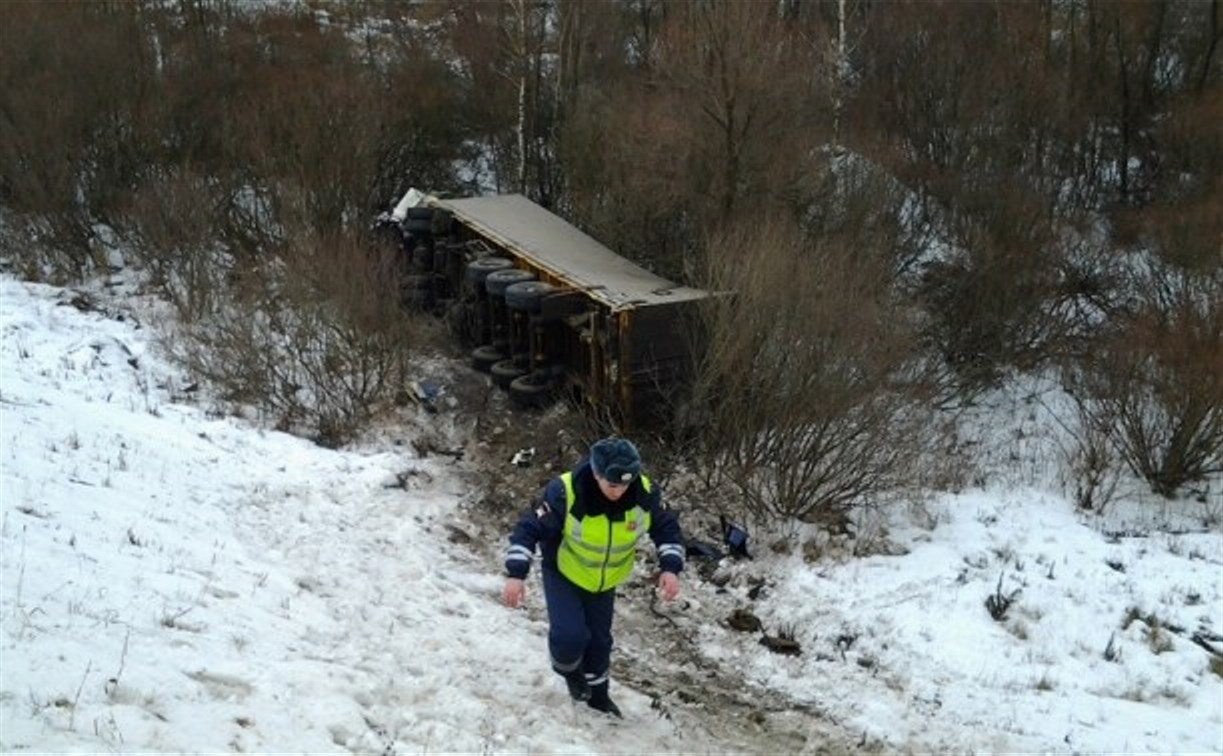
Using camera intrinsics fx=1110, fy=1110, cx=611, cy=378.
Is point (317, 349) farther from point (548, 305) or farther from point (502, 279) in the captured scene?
point (548, 305)

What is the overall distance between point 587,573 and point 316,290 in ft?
28.9

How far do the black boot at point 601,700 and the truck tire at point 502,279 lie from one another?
26.6 feet

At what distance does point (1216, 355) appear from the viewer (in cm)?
1359

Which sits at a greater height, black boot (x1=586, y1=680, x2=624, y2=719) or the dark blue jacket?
the dark blue jacket

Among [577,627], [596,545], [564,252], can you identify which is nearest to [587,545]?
[596,545]

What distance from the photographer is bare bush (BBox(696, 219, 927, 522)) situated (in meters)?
11.2

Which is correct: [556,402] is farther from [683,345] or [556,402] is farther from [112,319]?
[112,319]

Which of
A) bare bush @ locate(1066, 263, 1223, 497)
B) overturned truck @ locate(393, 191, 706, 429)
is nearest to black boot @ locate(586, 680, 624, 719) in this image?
overturned truck @ locate(393, 191, 706, 429)

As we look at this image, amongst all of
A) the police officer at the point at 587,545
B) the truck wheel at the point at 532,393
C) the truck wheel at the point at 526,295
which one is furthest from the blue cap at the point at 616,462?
the truck wheel at the point at 532,393

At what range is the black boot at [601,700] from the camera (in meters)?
6.58

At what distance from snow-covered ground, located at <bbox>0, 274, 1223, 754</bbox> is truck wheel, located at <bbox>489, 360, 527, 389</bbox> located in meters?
2.32

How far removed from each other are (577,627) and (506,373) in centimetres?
844

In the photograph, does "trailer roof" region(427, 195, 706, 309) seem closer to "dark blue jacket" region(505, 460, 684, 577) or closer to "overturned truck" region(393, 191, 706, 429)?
"overturned truck" region(393, 191, 706, 429)

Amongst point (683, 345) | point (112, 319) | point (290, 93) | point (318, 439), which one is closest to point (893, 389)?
point (683, 345)
